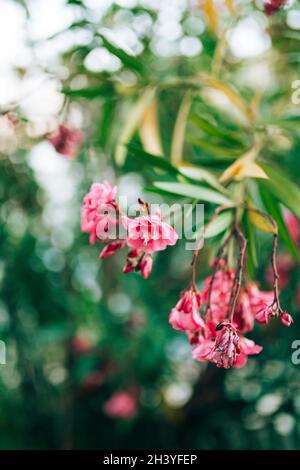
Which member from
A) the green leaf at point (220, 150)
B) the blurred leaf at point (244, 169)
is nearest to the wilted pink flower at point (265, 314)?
the blurred leaf at point (244, 169)

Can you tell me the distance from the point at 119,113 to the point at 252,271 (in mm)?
1032

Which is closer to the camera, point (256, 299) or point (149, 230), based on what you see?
point (149, 230)

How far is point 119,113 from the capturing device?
2.00 m

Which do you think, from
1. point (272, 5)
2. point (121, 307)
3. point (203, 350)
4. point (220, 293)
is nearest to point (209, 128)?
point (272, 5)

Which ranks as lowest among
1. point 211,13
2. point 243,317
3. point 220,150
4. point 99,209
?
point 243,317

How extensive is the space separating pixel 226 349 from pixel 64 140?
855mm

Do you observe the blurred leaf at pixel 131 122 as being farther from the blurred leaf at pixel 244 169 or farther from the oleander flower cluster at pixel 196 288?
the oleander flower cluster at pixel 196 288

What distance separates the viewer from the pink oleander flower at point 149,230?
2.80ft

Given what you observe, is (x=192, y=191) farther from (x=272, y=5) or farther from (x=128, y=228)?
(x=272, y=5)

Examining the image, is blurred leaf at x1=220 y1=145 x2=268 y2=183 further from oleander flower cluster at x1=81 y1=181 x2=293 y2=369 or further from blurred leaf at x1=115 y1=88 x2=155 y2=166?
blurred leaf at x1=115 y1=88 x2=155 y2=166

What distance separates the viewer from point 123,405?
2.64 meters
